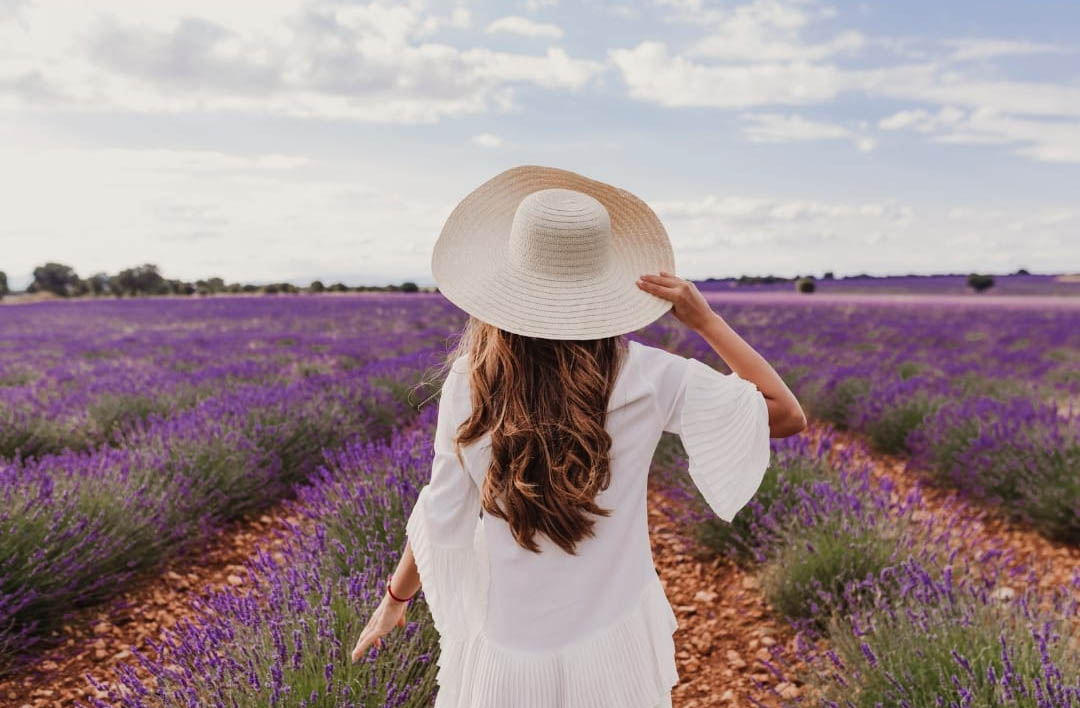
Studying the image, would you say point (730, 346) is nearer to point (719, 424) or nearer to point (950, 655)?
point (719, 424)

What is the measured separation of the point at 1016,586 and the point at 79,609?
417 centimetres

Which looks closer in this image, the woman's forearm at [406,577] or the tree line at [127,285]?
the woman's forearm at [406,577]

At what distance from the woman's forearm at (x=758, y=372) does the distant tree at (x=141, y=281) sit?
4849cm

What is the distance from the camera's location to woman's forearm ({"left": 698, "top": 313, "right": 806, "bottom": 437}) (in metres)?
1.30

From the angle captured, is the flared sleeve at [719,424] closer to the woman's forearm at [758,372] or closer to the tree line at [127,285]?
the woman's forearm at [758,372]

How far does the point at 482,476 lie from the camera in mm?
1278

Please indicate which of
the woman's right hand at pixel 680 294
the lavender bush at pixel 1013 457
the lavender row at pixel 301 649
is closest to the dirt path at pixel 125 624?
the lavender row at pixel 301 649

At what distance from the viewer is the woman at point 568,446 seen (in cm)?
124

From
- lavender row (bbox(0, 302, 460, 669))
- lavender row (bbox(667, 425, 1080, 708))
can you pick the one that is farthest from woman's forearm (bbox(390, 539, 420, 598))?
lavender row (bbox(667, 425, 1080, 708))

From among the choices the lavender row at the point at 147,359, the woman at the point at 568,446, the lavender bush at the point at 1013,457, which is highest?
the woman at the point at 568,446

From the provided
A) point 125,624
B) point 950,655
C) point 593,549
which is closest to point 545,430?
point 593,549

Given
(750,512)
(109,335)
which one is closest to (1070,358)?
(750,512)

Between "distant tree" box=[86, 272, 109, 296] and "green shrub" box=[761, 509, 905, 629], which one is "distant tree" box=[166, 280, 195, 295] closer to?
"distant tree" box=[86, 272, 109, 296]

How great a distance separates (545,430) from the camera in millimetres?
1246
